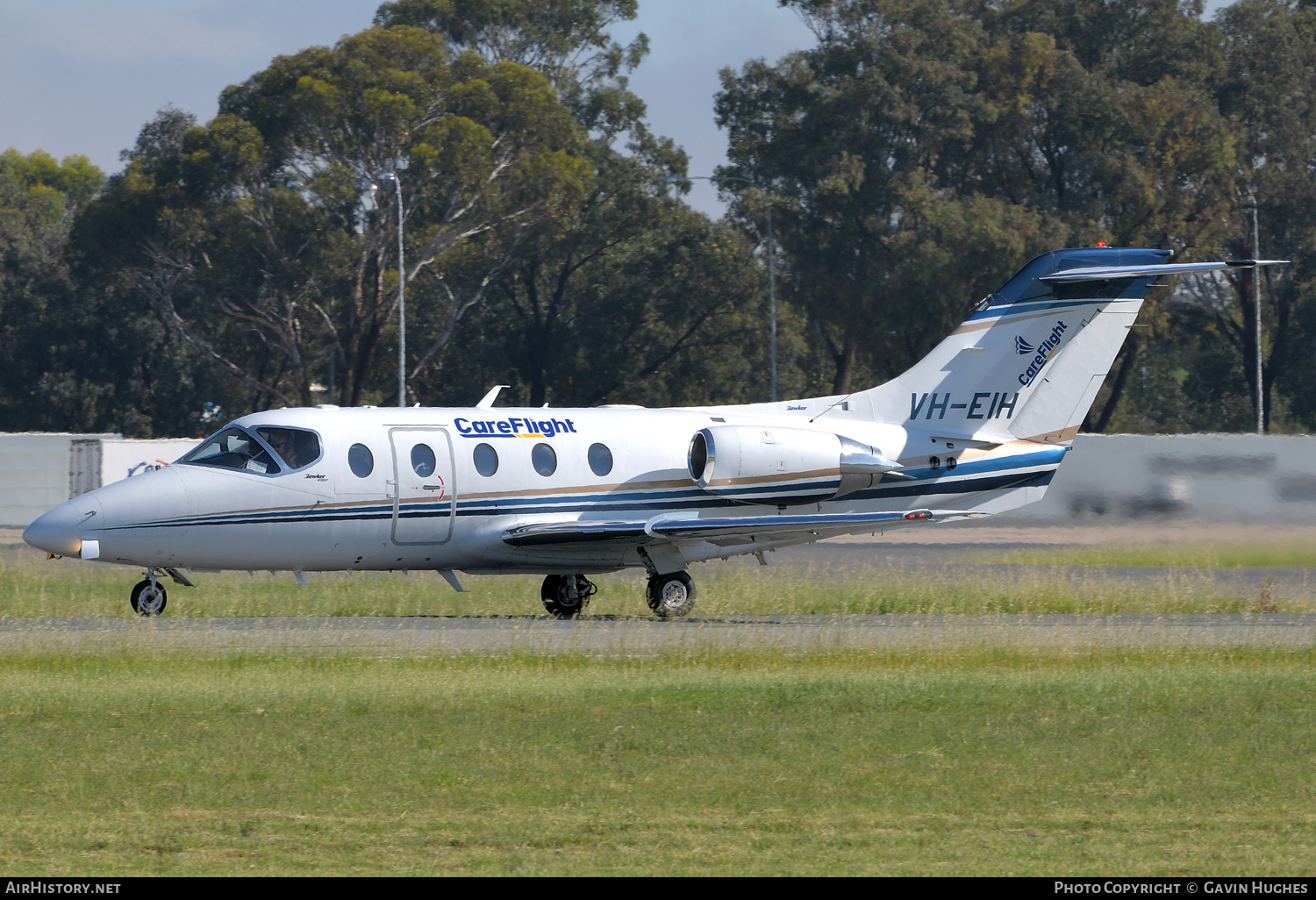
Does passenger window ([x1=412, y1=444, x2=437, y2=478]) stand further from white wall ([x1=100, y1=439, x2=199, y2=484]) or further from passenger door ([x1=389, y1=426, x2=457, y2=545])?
white wall ([x1=100, y1=439, x2=199, y2=484])

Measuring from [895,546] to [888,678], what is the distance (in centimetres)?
2447

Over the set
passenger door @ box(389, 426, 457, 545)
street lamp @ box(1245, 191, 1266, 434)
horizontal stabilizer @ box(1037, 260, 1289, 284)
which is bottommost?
passenger door @ box(389, 426, 457, 545)

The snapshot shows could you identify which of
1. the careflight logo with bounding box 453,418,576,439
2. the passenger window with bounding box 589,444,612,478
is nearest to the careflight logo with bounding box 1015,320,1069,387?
the passenger window with bounding box 589,444,612,478

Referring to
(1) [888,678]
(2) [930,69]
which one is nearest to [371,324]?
(2) [930,69]

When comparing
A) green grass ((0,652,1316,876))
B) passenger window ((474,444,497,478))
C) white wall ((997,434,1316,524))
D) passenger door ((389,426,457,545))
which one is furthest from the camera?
white wall ((997,434,1316,524))

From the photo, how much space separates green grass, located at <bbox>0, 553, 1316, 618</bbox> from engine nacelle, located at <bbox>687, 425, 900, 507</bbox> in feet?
5.38

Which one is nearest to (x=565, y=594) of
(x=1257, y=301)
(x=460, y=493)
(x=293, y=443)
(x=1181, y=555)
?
(x=460, y=493)

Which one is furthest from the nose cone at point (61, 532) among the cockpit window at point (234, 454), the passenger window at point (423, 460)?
the passenger window at point (423, 460)

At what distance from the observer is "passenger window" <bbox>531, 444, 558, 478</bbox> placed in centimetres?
2064

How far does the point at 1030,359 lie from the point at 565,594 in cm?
755

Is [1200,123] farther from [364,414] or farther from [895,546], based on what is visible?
[364,414]

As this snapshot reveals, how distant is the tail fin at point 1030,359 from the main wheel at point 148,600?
32.9 feet

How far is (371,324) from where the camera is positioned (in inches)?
2504

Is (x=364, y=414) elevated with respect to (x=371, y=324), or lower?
lower
